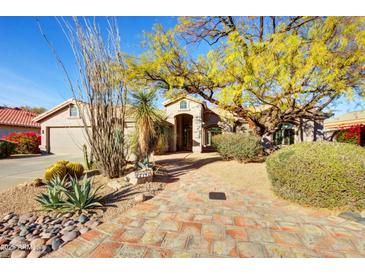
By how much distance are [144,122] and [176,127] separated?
8.97 metres

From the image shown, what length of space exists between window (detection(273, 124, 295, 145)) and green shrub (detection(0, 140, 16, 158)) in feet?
72.8

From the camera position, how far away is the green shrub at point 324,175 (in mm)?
3311

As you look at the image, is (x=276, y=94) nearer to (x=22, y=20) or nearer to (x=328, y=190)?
(x=328, y=190)

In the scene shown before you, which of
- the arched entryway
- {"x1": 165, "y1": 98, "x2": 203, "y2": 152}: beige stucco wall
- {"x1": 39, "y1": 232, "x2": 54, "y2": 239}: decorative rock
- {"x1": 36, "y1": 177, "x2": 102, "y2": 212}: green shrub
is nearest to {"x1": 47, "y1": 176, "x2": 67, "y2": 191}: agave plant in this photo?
{"x1": 36, "y1": 177, "x2": 102, "y2": 212}: green shrub

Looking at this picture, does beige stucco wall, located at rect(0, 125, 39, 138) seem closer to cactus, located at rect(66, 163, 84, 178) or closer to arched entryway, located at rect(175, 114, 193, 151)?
arched entryway, located at rect(175, 114, 193, 151)

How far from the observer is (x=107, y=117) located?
5438 mm

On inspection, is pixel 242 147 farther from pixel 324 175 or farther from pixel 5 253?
pixel 5 253

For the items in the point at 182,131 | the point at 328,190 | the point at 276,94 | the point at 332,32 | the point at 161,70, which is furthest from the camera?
the point at 182,131

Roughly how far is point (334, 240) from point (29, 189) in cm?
674

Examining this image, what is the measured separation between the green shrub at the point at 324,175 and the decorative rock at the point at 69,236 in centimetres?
435

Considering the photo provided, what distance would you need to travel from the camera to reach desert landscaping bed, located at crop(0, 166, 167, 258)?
7.67 ft

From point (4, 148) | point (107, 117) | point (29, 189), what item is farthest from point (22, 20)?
point (4, 148)

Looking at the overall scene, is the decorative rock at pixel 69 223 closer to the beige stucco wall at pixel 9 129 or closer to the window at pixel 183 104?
the window at pixel 183 104
